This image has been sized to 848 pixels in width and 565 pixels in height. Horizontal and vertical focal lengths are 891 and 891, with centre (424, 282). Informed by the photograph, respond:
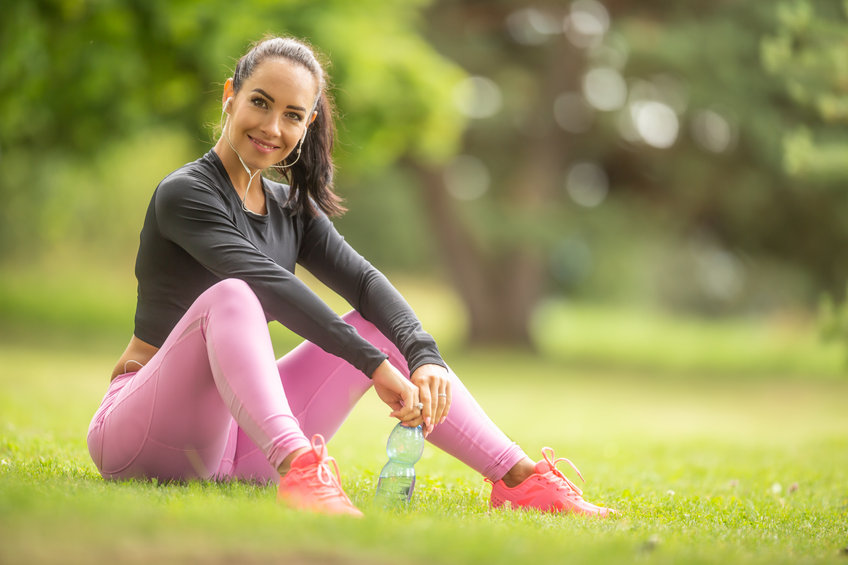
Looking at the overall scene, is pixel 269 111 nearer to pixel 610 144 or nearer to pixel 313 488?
pixel 313 488

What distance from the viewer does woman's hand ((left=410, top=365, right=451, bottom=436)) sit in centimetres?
298

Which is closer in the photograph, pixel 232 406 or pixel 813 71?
pixel 232 406

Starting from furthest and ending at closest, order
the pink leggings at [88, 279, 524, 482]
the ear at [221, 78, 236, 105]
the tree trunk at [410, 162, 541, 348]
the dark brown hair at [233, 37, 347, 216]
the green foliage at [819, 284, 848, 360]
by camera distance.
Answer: the tree trunk at [410, 162, 541, 348], the green foliage at [819, 284, 848, 360], the dark brown hair at [233, 37, 347, 216], the ear at [221, 78, 236, 105], the pink leggings at [88, 279, 524, 482]

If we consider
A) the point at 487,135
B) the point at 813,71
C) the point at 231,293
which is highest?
the point at 487,135

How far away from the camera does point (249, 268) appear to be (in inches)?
115

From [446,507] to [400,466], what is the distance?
0.22m

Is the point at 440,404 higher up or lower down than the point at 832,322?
lower down

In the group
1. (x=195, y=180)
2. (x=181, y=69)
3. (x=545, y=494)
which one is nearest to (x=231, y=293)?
(x=195, y=180)

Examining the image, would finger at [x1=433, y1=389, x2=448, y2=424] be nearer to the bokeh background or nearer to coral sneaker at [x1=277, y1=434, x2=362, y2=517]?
coral sneaker at [x1=277, y1=434, x2=362, y2=517]

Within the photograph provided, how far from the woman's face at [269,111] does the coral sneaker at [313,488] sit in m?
1.11

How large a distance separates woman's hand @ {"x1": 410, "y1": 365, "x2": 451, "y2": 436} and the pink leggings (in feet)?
0.37

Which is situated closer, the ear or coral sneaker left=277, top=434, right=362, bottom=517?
coral sneaker left=277, top=434, right=362, bottom=517

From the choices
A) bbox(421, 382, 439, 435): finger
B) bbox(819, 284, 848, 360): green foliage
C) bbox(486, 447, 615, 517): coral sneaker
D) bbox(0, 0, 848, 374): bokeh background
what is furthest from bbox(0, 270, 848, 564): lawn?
bbox(0, 0, 848, 374): bokeh background

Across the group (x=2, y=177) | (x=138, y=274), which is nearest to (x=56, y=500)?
(x=138, y=274)
